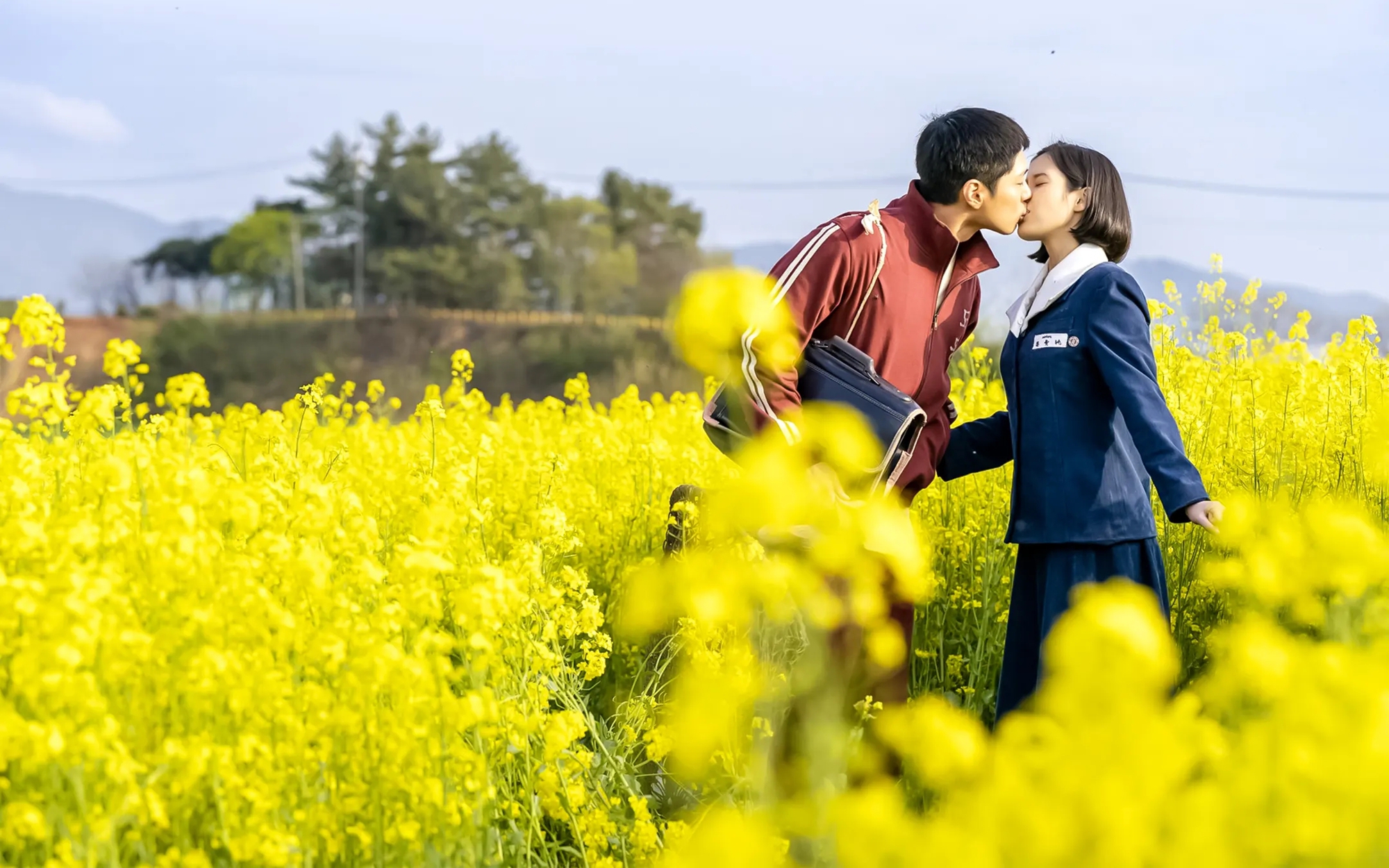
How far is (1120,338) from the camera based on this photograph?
8.91 feet

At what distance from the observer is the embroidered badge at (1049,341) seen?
2836 mm

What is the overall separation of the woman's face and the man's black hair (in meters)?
0.07

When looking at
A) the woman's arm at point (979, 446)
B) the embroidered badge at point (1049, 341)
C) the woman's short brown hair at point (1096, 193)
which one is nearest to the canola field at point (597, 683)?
the woman's arm at point (979, 446)

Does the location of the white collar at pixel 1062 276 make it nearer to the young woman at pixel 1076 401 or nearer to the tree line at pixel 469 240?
the young woman at pixel 1076 401

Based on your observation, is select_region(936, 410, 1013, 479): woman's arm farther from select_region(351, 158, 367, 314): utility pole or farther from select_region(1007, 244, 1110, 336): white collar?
select_region(351, 158, 367, 314): utility pole

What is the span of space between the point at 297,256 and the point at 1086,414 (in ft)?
161

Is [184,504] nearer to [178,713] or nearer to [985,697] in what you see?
[178,713]

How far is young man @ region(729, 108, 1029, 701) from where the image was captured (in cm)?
288

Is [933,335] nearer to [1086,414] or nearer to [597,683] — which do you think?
[1086,414]

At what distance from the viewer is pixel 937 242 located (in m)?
3.07

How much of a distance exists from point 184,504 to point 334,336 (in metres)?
41.3

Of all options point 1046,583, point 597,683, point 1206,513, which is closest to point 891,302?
point 1046,583

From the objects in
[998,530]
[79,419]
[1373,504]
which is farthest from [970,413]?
[79,419]

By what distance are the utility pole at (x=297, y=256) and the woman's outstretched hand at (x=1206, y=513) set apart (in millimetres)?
47373
